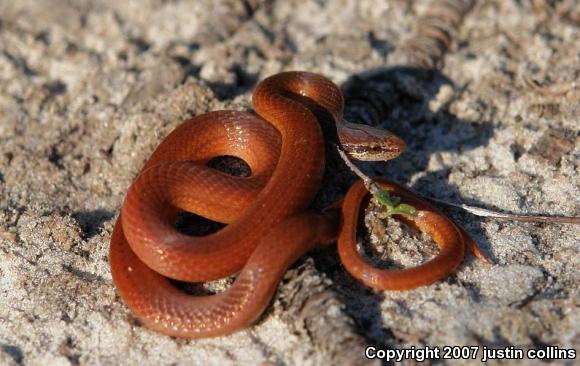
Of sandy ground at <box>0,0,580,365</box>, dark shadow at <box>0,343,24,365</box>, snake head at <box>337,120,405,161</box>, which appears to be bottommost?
dark shadow at <box>0,343,24,365</box>

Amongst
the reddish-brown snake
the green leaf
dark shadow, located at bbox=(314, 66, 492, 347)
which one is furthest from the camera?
dark shadow, located at bbox=(314, 66, 492, 347)

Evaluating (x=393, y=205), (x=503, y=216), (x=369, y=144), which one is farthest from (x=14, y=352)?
(x=503, y=216)

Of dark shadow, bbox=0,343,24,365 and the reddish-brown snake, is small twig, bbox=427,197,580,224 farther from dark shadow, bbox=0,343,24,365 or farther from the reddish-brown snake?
dark shadow, bbox=0,343,24,365

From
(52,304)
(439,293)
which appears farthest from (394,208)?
(52,304)

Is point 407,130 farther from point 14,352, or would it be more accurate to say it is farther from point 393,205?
point 14,352

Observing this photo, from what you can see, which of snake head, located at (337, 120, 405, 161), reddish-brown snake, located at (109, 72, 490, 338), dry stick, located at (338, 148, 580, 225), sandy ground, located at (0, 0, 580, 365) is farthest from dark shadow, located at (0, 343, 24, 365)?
snake head, located at (337, 120, 405, 161)

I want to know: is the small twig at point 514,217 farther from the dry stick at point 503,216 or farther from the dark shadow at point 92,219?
the dark shadow at point 92,219

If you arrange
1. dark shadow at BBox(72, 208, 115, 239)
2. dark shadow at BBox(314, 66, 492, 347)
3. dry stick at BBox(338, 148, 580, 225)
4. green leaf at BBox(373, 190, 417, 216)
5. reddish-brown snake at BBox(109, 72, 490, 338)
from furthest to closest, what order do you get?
1. dark shadow at BBox(314, 66, 492, 347)
2. dark shadow at BBox(72, 208, 115, 239)
3. dry stick at BBox(338, 148, 580, 225)
4. green leaf at BBox(373, 190, 417, 216)
5. reddish-brown snake at BBox(109, 72, 490, 338)

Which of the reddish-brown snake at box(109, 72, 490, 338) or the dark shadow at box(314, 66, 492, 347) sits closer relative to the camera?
the reddish-brown snake at box(109, 72, 490, 338)
